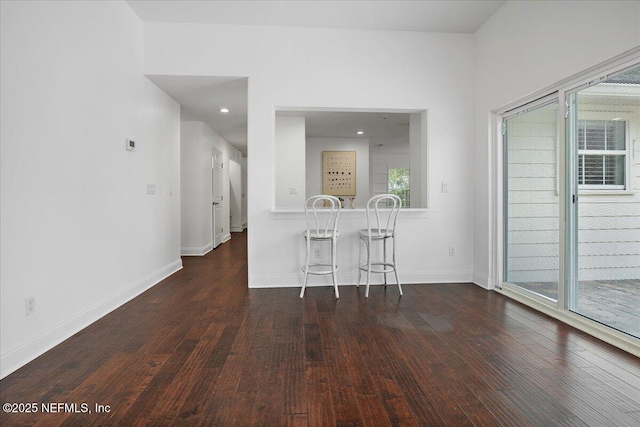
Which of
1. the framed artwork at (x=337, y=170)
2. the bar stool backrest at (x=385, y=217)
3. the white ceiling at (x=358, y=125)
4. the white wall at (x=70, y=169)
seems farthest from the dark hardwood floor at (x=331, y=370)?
the framed artwork at (x=337, y=170)

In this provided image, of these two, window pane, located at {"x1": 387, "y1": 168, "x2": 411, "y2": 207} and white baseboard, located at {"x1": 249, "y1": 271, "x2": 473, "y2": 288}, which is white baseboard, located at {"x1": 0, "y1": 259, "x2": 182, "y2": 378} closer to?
white baseboard, located at {"x1": 249, "y1": 271, "x2": 473, "y2": 288}

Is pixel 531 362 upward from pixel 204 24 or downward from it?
downward

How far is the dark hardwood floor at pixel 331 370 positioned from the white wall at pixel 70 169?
0.81 ft

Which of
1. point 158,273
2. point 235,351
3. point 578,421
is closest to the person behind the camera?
point 578,421

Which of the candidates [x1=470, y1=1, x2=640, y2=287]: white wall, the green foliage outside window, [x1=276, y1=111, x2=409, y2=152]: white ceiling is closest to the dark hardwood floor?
[x1=470, y1=1, x2=640, y2=287]: white wall

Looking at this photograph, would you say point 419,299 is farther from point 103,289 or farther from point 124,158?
point 124,158

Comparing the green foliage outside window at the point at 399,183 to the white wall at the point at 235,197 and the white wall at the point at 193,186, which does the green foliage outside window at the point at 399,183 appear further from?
the white wall at the point at 193,186

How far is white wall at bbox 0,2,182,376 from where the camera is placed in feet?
6.38

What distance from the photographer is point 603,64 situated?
232 cm

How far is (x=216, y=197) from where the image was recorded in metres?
6.85

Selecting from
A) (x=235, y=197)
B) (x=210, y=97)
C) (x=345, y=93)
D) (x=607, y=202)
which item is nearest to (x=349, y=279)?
(x=345, y=93)

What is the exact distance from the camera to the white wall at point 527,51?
2.23 metres

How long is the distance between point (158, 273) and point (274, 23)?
3067 millimetres

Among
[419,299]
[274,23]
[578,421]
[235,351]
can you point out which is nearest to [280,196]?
[274,23]
